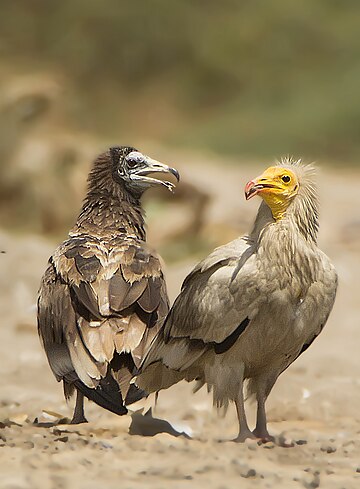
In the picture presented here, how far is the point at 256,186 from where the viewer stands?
655 cm

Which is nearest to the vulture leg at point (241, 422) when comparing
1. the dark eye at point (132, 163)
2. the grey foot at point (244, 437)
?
the grey foot at point (244, 437)

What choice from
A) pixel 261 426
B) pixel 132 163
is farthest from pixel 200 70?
pixel 261 426

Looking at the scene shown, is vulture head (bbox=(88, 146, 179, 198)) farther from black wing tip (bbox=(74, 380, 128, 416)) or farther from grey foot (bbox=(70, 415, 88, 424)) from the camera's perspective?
black wing tip (bbox=(74, 380, 128, 416))

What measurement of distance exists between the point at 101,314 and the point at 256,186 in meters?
1.16

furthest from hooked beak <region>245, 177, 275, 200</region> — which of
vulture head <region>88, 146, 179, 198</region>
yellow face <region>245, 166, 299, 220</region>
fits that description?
vulture head <region>88, 146, 179, 198</region>

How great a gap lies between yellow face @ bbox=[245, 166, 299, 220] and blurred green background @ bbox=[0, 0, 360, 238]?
69.2ft

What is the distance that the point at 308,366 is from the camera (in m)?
9.97

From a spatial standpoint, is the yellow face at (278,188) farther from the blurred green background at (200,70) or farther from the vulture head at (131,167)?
the blurred green background at (200,70)

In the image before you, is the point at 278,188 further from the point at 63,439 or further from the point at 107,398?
the point at 63,439

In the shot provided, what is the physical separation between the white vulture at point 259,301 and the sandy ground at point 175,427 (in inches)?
16.8

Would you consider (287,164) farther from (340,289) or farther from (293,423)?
(340,289)

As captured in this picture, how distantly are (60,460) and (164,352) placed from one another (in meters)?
1.34

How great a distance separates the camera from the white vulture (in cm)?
645

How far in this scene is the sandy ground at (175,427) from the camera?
5457mm
